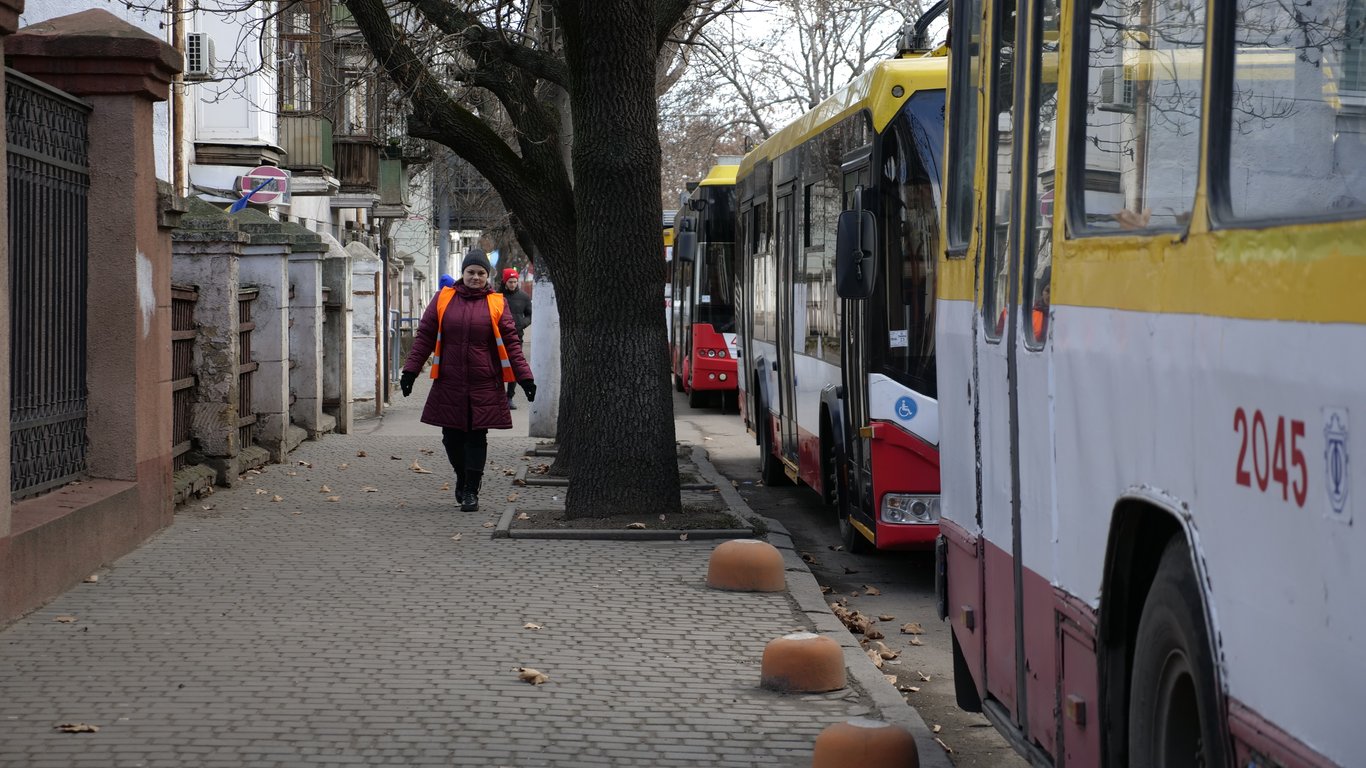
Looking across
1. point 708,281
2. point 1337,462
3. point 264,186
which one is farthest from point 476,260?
point 264,186

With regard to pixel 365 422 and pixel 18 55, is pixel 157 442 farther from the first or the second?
pixel 365 422

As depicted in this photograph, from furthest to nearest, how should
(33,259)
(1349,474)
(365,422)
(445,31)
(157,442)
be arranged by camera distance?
(365,422)
(445,31)
(157,442)
(33,259)
(1349,474)

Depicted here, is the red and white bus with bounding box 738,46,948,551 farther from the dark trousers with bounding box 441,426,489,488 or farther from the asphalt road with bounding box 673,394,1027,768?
the dark trousers with bounding box 441,426,489,488

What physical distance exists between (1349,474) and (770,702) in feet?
14.7

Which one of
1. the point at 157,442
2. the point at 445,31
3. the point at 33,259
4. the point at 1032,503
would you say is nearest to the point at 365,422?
the point at 445,31

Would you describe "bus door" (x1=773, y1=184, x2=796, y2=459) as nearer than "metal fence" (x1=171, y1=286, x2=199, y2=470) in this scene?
No

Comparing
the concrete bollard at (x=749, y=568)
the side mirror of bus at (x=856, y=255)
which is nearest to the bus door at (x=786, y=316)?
the side mirror of bus at (x=856, y=255)

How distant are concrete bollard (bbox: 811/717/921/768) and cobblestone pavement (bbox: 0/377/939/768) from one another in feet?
1.80

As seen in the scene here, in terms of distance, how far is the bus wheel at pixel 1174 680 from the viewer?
332 centimetres

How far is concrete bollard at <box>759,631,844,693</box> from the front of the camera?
7035 millimetres

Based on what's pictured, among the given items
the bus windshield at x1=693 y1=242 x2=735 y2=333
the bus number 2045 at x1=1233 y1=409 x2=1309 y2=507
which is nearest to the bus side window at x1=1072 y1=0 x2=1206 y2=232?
the bus number 2045 at x1=1233 y1=409 x2=1309 y2=507

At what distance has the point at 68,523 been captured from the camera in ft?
30.1

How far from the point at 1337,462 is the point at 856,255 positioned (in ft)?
24.9

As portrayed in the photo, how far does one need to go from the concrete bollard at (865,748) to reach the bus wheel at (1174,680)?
155 centimetres
